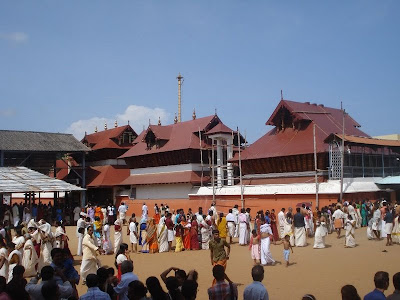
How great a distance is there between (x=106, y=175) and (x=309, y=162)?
1882 cm

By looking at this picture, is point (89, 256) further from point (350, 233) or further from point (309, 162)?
point (309, 162)

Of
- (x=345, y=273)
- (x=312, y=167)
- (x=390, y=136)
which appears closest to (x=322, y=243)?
(x=345, y=273)

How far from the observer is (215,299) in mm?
5578

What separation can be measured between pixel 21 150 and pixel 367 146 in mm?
23661

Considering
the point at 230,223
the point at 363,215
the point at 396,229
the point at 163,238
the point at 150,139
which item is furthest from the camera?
the point at 150,139

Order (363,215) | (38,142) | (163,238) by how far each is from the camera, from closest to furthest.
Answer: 1. (163,238)
2. (363,215)
3. (38,142)

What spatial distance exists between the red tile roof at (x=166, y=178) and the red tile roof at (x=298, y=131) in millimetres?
4333

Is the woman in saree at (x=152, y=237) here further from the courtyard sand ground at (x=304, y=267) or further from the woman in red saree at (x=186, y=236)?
the woman in red saree at (x=186, y=236)

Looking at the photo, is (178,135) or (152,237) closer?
(152,237)

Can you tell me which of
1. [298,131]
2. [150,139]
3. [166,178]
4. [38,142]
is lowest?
[166,178]

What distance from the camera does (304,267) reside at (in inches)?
476

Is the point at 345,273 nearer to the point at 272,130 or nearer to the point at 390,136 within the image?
the point at 272,130

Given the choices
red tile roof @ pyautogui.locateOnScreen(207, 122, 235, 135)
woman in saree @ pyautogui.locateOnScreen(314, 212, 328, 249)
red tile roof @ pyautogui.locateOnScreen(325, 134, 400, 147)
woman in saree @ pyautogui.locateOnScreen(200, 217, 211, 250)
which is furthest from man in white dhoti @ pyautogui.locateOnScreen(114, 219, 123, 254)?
red tile roof @ pyautogui.locateOnScreen(207, 122, 235, 135)

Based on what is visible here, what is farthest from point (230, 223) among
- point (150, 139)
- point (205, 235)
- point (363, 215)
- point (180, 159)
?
point (150, 139)
